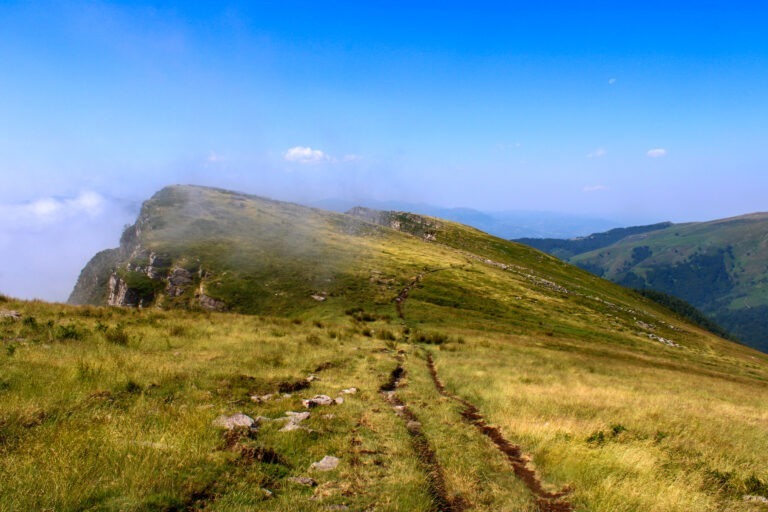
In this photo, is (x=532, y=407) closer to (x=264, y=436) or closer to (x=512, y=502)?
(x=512, y=502)

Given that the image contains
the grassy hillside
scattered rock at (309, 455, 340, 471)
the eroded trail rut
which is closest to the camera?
the grassy hillside

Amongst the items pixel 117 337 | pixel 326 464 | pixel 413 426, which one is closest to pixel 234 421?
pixel 326 464

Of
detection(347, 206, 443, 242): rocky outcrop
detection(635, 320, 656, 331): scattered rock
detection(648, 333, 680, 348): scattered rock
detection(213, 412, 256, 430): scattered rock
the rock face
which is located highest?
detection(347, 206, 443, 242): rocky outcrop

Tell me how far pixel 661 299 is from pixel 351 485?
242 meters

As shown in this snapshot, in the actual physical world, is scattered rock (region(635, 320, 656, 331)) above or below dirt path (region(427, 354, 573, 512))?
below

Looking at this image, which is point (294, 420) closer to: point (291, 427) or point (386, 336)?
point (291, 427)

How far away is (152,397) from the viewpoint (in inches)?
475

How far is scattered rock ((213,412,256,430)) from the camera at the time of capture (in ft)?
34.6

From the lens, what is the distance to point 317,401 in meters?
14.1

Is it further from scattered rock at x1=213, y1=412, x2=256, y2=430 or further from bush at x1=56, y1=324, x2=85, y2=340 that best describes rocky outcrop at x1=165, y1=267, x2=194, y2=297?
scattered rock at x1=213, y1=412, x2=256, y2=430

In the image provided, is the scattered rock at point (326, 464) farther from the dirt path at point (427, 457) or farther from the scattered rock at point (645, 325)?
the scattered rock at point (645, 325)

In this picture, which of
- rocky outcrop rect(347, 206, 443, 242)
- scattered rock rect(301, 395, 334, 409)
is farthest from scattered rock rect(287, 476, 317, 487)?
rocky outcrop rect(347, 206, 443, 242)

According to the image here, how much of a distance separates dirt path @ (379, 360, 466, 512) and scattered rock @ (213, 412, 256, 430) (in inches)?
193

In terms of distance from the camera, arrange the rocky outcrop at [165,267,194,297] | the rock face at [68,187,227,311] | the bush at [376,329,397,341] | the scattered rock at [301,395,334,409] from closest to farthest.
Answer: the scattered rock at [301,395,334,409] < the bush at [376,329,397,341] < the rock face at [68,187,227,311] < the rocky outcrop at [165,267,194,297]
